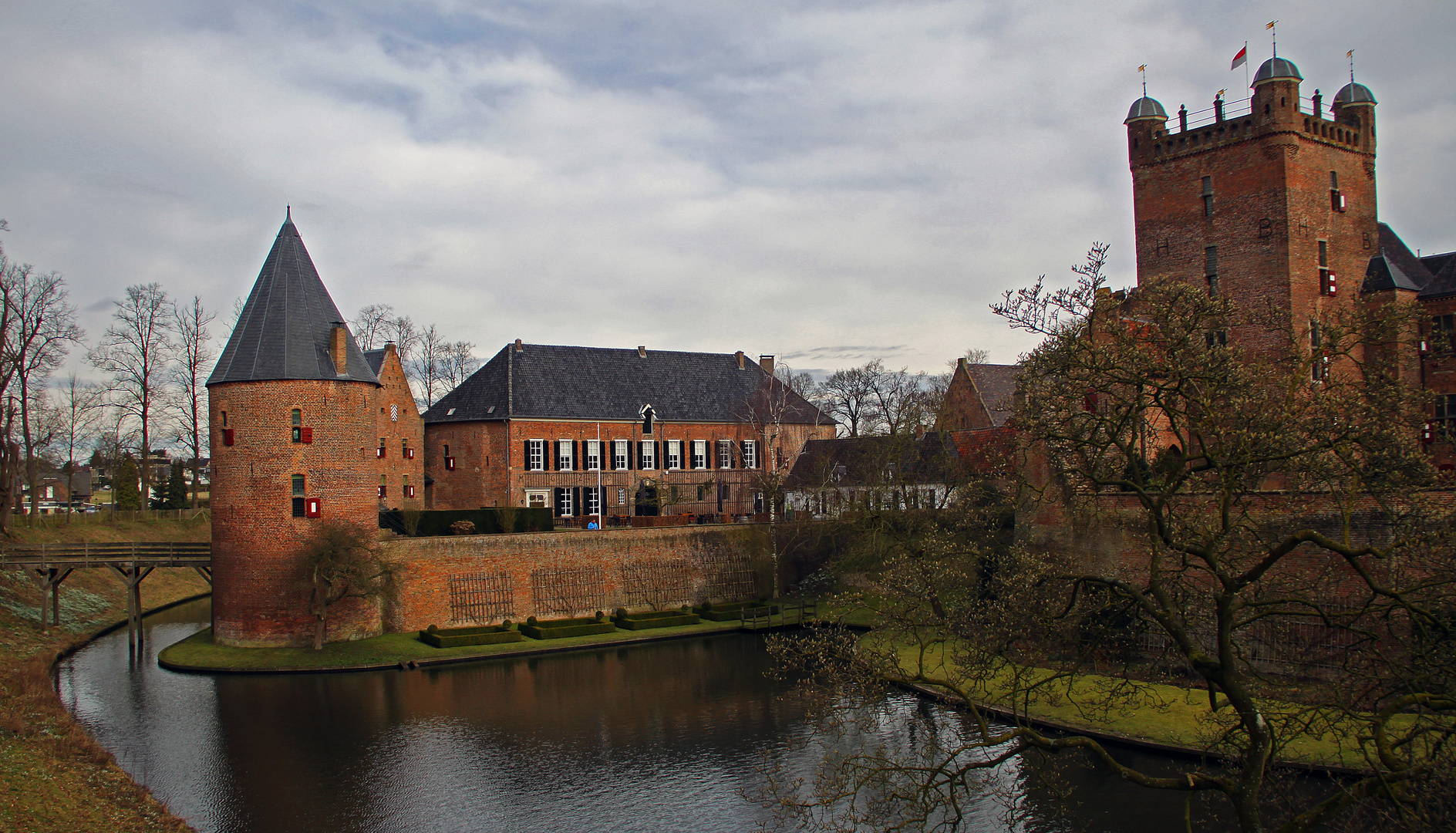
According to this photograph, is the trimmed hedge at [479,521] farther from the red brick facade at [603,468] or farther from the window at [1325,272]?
the window at [1325,272]

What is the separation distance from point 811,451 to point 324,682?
70.1ft

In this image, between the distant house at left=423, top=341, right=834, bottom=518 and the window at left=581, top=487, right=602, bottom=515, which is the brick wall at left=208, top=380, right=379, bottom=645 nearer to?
the distant house at left=423, top=341, right=834, bottom=518

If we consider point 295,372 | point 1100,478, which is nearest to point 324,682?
point 295,372

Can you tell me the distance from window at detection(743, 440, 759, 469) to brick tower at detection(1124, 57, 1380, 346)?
16.0 meters

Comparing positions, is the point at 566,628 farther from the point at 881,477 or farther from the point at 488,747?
the point at 488,747

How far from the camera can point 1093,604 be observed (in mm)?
10492

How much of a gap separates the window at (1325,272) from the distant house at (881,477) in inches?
383

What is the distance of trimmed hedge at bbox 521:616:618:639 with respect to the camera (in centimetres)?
2455

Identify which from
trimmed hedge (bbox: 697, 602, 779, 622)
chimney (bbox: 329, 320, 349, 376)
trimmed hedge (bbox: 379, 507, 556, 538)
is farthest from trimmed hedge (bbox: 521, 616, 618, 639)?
chimney (bbox: 329, 320, 349, 376)

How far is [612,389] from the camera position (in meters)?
35.6

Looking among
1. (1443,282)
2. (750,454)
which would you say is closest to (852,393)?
(750,454)

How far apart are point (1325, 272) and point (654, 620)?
62.0ft

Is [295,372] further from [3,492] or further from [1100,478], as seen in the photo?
[1100,478]

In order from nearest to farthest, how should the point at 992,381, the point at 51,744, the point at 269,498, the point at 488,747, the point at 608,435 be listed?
the point at 51,744 → the point at 488,747 → the point at 269,498 → the point at 608,435 → the point at 992,381
